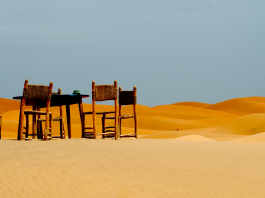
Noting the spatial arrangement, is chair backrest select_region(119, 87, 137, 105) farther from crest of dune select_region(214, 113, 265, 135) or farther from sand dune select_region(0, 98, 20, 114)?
sand dune select_region(0, 98, 20, 114)

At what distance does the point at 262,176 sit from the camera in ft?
21.2

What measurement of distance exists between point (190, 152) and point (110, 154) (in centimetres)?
181

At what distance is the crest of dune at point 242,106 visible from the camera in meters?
54.7

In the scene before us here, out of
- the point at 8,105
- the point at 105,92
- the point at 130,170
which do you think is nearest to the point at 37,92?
the point at 105,92

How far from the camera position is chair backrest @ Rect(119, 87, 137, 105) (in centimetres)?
1184

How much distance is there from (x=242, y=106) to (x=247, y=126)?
39.1 metres

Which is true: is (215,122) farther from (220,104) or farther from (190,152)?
(220,104)

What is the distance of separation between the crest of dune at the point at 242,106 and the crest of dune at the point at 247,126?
33.0 m

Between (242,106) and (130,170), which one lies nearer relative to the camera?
(130,170)

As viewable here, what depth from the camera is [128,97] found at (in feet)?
39.2

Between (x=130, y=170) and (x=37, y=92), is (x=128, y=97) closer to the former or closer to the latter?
(x=37, y=92)

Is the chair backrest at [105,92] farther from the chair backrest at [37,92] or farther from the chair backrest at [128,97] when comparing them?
the chair backrest at [37,92]

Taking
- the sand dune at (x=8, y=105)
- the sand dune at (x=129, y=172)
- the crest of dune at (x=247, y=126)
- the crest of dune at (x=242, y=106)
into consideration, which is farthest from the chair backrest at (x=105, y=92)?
the crest of dune at (x=242, y=106)

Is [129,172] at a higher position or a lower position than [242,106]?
lower
